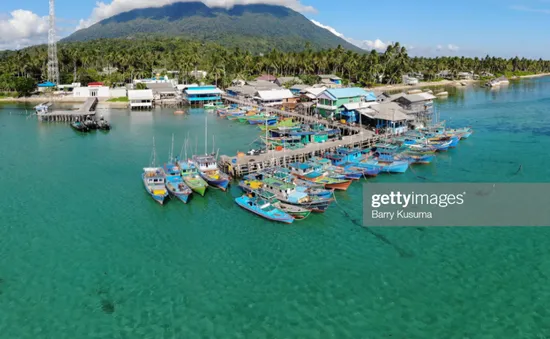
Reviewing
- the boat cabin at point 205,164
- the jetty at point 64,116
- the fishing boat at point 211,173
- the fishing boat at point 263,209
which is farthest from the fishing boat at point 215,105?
the fishing boat at point 263,209

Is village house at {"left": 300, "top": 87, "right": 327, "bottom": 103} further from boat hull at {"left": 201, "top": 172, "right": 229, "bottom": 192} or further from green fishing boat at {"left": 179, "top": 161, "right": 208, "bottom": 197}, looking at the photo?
boat hull at {"left": 201, "top": 172, "right": 229, "bottom": 192}

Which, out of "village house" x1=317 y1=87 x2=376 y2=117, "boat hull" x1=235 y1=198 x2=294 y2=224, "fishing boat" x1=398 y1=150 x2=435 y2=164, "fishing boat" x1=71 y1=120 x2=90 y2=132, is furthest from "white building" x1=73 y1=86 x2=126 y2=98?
"boat hull" x1=235 y1=198 x2=294 y2=224

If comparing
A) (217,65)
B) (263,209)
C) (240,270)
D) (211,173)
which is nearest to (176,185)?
(211,173)

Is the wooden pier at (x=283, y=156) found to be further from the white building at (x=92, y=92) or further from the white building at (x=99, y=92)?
the white building at (x=92, y=92)

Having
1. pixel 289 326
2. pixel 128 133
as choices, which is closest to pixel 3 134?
pixel 128 133

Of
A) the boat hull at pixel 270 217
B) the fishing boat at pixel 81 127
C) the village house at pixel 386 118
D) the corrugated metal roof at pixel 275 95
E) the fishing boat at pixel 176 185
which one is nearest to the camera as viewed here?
the boat hull at pixel 270 217

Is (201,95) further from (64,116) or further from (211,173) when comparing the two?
(211,173)
